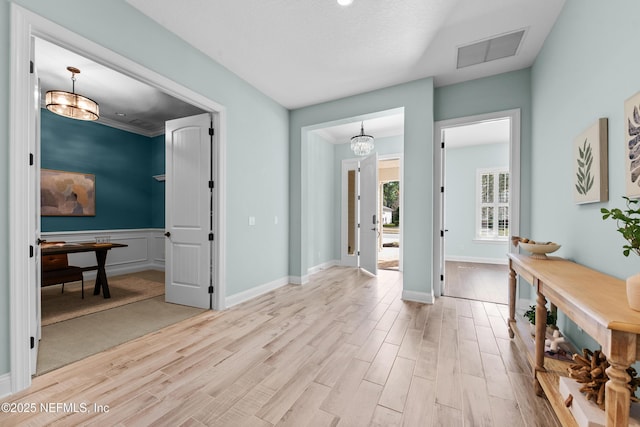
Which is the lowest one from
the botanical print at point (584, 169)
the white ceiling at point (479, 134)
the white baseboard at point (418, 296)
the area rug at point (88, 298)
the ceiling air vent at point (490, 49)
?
the area rug at point (88, 298)

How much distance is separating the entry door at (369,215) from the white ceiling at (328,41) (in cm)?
183

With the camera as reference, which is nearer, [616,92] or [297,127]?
[616,92]

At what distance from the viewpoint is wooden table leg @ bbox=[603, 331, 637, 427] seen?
900mm

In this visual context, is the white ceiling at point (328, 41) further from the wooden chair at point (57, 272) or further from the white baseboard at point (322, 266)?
the white baseboard at point (322, 266)

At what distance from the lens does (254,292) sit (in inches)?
145

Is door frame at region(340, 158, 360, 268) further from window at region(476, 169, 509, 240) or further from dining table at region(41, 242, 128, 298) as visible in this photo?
dining table at region(41, 242, 128, 298)

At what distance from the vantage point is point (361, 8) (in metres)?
2.32

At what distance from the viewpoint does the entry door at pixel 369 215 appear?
5141 millimetres

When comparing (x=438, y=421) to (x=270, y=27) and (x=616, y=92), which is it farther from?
(x=270, y=27)

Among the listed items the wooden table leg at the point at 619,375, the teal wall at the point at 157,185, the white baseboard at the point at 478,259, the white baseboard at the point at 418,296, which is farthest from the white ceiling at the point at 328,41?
the white baseboard at the point at 478,259

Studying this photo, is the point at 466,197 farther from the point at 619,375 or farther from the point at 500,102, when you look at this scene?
the point at 619,375

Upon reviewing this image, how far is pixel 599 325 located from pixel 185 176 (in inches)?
150

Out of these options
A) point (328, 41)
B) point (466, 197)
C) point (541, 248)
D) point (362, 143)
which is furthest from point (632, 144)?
point (466, 197)

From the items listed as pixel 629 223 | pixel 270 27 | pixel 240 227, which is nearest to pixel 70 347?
pixel 240 227
